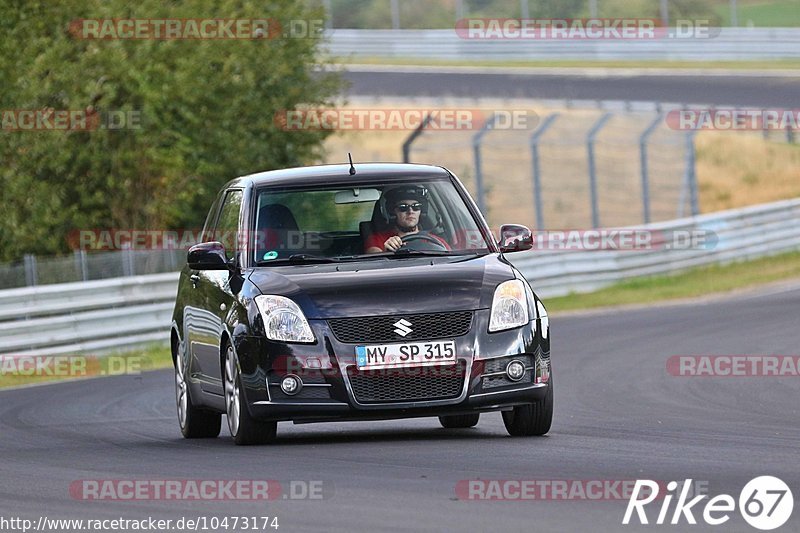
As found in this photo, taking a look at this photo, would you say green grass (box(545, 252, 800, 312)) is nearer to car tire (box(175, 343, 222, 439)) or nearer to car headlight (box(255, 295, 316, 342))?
car tire (box(175, 343, 222, 439))

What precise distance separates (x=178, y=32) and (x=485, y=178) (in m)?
13.0

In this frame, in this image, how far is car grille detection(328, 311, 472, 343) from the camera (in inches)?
388

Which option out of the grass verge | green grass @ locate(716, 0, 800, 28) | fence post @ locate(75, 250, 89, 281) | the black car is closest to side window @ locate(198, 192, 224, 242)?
the black car

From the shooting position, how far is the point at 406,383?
9859mm

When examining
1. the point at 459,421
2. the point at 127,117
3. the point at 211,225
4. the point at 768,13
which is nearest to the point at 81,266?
the point at 127,117

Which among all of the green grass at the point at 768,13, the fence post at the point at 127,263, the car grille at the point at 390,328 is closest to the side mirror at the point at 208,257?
the car grille at the point at 390,328

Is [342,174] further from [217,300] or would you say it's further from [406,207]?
[217,300]

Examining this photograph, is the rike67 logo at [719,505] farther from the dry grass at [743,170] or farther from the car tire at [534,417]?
the dry grass at [743,170]

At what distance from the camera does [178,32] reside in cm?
2722

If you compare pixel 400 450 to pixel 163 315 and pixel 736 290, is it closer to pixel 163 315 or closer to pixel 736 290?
pixel 163 315

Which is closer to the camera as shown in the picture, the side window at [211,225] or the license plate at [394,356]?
the license plate at [394,356]

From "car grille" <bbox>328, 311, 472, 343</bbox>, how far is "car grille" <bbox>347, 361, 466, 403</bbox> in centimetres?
17

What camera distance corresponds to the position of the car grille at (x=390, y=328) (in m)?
9.84

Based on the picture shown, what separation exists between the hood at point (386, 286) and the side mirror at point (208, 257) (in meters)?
0.46
